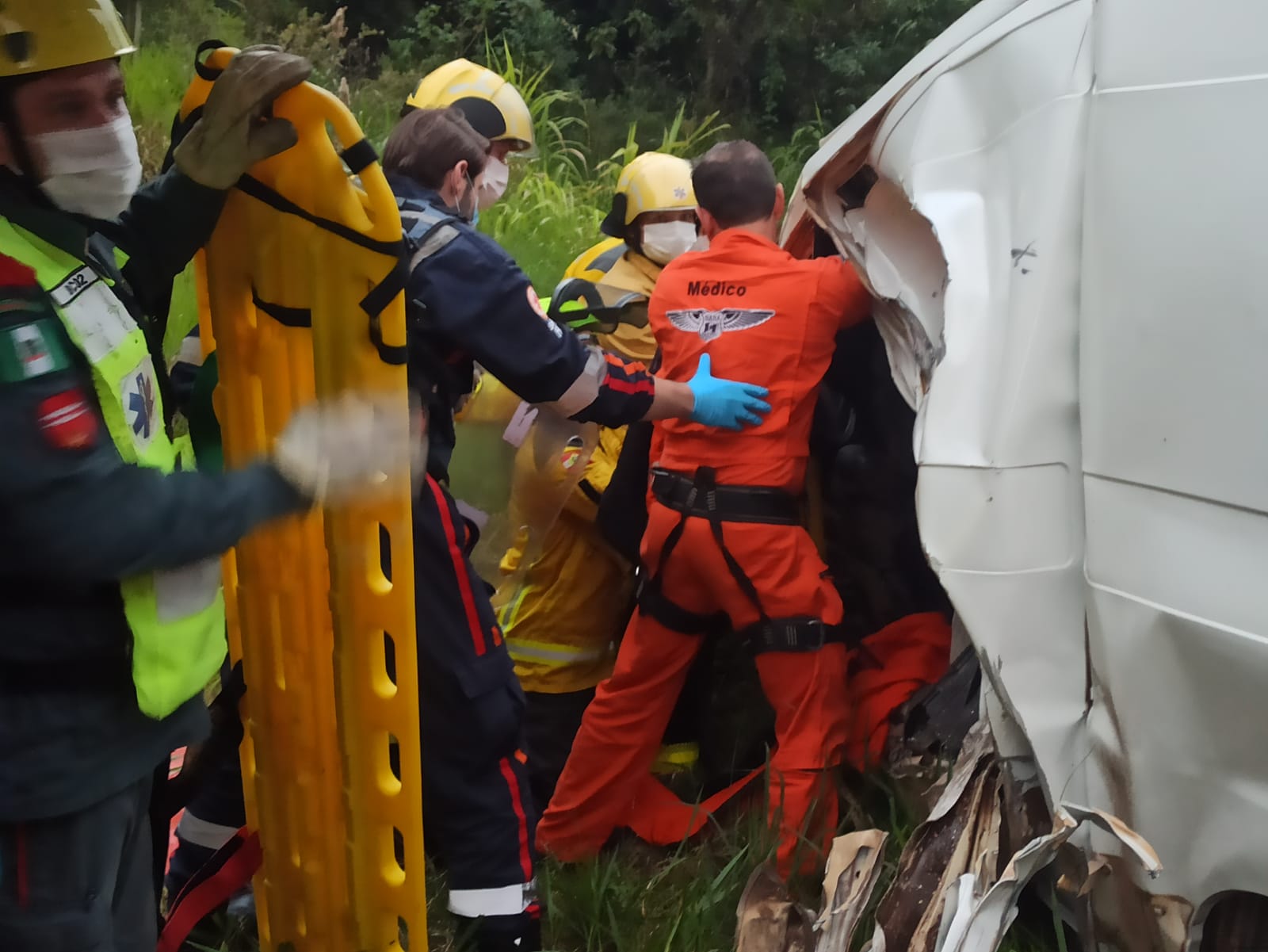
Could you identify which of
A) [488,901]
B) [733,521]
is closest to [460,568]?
[488,901]

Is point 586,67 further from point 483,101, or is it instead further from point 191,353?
→ point 191,353

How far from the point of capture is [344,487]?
4.81 ft

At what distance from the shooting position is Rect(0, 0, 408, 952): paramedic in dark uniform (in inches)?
47.9

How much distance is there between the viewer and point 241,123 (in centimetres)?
159

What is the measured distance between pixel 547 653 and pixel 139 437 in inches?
80.8

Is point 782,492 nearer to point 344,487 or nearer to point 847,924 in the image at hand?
point 847,924

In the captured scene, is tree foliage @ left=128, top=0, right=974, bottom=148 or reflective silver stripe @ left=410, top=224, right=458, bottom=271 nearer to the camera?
reflective silver stripe @ left=410, top=224, right=458, bottom=271

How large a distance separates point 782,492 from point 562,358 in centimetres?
84

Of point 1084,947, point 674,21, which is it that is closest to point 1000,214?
point 1084,947

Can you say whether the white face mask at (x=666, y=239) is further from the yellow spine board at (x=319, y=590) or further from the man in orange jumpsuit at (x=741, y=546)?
the yellow spine board at (x=319, y=590)

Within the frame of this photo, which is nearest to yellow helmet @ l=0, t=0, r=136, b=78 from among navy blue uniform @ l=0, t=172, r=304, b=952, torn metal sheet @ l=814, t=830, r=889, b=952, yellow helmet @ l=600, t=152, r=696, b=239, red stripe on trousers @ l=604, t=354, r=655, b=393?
navy blue uniform @ l=0, t=172, r=304, b=952

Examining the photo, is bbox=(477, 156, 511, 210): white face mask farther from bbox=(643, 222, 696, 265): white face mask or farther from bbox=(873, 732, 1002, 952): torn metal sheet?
bbox=(873, 732, 1002, 952): torn metal sheet

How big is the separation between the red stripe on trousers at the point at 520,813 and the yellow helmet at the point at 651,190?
2081 millimetres

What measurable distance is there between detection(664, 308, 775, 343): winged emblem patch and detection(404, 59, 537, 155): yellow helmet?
0.82 metres
